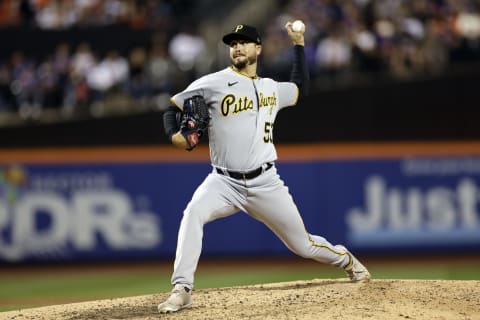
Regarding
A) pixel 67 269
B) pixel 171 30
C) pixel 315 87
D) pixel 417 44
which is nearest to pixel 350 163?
pixel 315 87

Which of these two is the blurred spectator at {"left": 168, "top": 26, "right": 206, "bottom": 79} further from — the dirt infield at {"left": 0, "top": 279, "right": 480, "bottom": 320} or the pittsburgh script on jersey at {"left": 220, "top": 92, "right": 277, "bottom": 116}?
the pittsburgh script on jersey at {"left": 220, "top": 92, "right": 277, "bottom": 116}

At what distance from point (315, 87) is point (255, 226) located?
236 cm

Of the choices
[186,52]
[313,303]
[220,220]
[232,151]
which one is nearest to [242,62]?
[232,151]

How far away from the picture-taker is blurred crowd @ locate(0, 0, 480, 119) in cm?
1313

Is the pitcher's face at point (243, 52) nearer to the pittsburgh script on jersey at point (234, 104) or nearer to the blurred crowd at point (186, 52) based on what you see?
the pittsburgh script on jersey at point (234, 104)

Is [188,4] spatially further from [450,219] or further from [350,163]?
[450,219]

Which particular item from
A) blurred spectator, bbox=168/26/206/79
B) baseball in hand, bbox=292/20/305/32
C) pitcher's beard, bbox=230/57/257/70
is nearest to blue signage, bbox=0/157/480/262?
blurred spectator, bbox=168/26/206/79

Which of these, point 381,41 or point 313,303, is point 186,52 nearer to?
point 381,41

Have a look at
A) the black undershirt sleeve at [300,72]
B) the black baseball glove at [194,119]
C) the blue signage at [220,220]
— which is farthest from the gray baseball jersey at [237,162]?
the blue signage at [220,220]

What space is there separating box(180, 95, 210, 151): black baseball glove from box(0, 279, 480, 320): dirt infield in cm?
129

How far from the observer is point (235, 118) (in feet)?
21.5

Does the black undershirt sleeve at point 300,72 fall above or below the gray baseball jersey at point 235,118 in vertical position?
above

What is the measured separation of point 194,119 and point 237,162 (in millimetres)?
522

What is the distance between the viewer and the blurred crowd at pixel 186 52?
13133 millimetres
